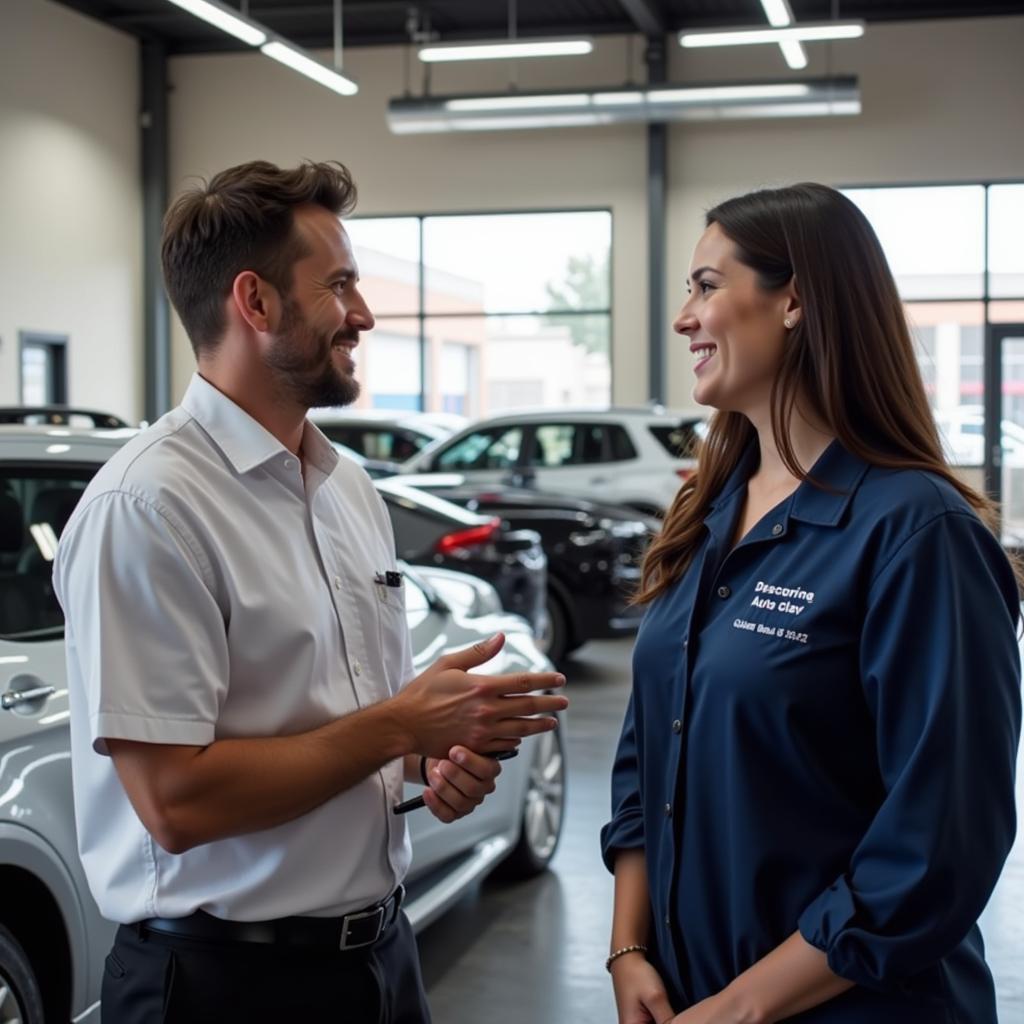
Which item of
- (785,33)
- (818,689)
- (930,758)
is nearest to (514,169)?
(785,33)

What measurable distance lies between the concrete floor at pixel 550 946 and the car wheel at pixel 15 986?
1481 millimetres

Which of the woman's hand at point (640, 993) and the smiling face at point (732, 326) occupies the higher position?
the smiling face at point (732, 326)

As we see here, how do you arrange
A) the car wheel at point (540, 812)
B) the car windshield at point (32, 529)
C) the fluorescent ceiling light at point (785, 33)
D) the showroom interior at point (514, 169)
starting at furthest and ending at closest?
the showroom interior at point (514, 169) → the fluorescent ceiling light at point (785, 33) → the car wheel at point (540, 812) → the car windshield at point (32, 529)

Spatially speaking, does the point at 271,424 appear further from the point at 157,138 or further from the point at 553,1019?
the point at 157,138

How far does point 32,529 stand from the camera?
147 inches

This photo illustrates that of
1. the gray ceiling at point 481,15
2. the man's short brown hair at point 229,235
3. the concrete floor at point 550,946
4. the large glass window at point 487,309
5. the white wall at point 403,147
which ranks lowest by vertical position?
the concrete floor at point 550,946

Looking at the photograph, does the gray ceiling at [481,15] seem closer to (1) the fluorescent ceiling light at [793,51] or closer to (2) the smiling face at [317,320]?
(1) the fluorescent ceiling light at [793,51]

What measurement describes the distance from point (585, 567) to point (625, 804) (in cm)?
695

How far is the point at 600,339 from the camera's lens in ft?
60.7

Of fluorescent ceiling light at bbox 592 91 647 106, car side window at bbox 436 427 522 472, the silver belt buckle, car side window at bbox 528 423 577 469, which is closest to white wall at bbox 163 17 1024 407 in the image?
fluorescent ceiling light at bbox 592 91 647 106

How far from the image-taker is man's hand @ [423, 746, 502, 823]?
2.04 m

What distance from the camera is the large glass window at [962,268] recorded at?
1725 cm

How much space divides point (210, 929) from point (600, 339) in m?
16.8

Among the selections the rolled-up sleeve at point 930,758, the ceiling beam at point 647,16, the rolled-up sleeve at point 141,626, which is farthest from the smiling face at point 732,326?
the ceiling beam at point 647,16
